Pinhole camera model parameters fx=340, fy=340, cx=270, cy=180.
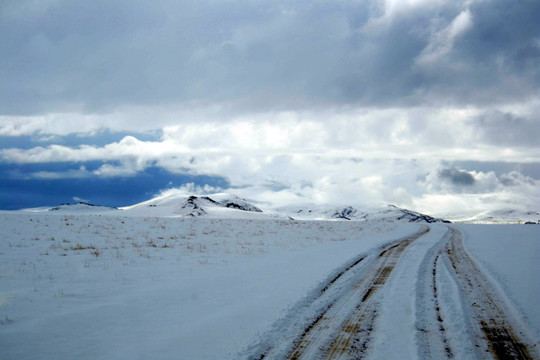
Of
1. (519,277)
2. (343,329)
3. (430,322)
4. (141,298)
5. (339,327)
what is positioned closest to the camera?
(343,329)

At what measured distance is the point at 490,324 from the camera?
6922mm

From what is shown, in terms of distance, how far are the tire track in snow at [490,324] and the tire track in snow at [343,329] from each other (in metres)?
1.95

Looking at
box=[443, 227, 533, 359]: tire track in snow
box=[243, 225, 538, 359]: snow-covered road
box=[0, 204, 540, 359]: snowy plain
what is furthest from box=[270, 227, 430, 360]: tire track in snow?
box=[443, 227, 533, 359]: tire track in snow

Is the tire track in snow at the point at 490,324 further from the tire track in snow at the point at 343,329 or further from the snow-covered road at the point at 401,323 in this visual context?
the tire track in snow at the point at 343,329

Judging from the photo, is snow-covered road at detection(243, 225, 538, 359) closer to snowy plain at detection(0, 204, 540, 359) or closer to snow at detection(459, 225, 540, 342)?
snowy plain at detection(0, 204, 540, 359)

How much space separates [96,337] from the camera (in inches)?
255

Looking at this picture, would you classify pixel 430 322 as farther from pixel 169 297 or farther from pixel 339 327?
pixel 169 297

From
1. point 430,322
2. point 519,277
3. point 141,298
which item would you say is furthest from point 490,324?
point 141,298

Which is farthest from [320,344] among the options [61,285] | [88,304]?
[61,285]

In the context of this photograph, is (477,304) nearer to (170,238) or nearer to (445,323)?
(445,323)

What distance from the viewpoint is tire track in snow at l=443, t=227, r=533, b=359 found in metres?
5.75

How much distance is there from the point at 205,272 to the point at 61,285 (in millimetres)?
4533

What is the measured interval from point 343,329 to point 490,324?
307cm

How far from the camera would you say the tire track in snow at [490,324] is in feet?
18.9
